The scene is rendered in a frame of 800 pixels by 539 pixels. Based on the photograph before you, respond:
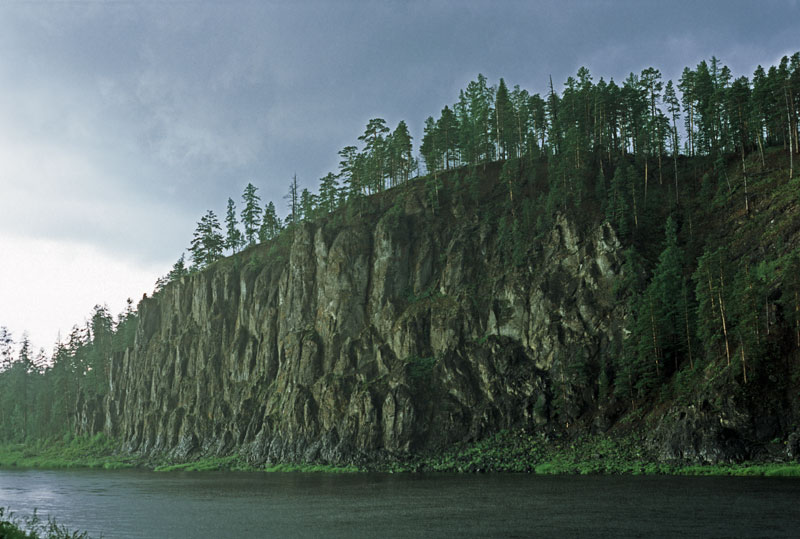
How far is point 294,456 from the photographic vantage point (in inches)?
3162

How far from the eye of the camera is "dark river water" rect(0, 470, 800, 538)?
2677cm

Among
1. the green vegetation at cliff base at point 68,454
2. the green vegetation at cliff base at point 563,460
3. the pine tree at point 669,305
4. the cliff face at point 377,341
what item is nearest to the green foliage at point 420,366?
the cliff face at point 377,341

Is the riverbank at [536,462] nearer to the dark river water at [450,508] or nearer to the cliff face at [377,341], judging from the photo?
the cliff face at [377,341]

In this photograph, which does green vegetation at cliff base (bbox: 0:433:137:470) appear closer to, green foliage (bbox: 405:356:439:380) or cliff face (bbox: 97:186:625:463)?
cliff face (bbox: 97:186:625:463)

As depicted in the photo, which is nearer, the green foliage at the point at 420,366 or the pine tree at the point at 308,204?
the green foliage at the point at 420,366

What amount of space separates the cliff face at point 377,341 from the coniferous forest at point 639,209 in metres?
2.82

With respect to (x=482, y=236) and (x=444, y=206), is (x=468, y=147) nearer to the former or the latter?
(x=444, y=206)

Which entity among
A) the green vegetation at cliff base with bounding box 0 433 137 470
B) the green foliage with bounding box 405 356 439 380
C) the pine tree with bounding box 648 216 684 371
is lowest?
the green vegetation at cliff base with bounding box 0 433 137 470

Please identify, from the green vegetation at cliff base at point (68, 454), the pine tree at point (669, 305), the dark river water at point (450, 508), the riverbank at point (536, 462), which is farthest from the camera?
the green vegetation at cliff base at point (68, 454)

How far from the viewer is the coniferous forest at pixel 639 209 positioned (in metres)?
55.8

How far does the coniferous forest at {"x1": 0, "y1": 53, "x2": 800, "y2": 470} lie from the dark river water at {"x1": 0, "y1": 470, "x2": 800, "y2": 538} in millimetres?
16620

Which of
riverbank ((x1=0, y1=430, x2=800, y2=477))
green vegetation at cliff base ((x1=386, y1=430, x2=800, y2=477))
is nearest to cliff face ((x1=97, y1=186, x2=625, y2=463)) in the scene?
riverbank ((x1=0, y1=430, x2=800, y2=477))

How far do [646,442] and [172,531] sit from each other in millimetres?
44566

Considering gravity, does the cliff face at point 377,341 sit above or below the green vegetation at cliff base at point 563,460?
above
